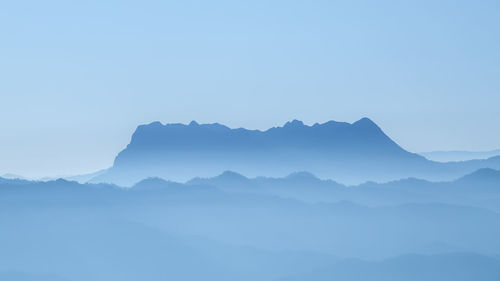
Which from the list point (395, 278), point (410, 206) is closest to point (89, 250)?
point (395, 278)

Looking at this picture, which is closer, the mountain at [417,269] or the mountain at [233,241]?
the mountain at [417,269]

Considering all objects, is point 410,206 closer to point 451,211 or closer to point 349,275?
point 451,211

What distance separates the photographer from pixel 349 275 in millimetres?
154375

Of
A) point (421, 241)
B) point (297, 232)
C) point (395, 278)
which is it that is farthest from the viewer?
point (297, 232)

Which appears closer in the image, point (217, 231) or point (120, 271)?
point (120, 271)

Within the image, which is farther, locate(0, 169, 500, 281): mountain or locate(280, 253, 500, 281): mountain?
locate(0, 169, 500, 281): mountain

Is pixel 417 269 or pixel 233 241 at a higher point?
pixel 233 241

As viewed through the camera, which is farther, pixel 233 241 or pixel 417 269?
pixel 233 241

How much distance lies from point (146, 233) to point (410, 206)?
269 ft

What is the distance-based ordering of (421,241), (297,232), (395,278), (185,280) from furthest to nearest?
1. (297,232)
2. (421,241)
3. (185,280)
4. (395,278)

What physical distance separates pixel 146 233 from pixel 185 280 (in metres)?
26.0

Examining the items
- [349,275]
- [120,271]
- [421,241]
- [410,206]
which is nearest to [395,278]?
[349,275]

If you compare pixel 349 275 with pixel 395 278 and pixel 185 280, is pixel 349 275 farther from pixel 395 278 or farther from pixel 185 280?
pixel 185 280

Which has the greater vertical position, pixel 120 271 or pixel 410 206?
pixel 410 206
